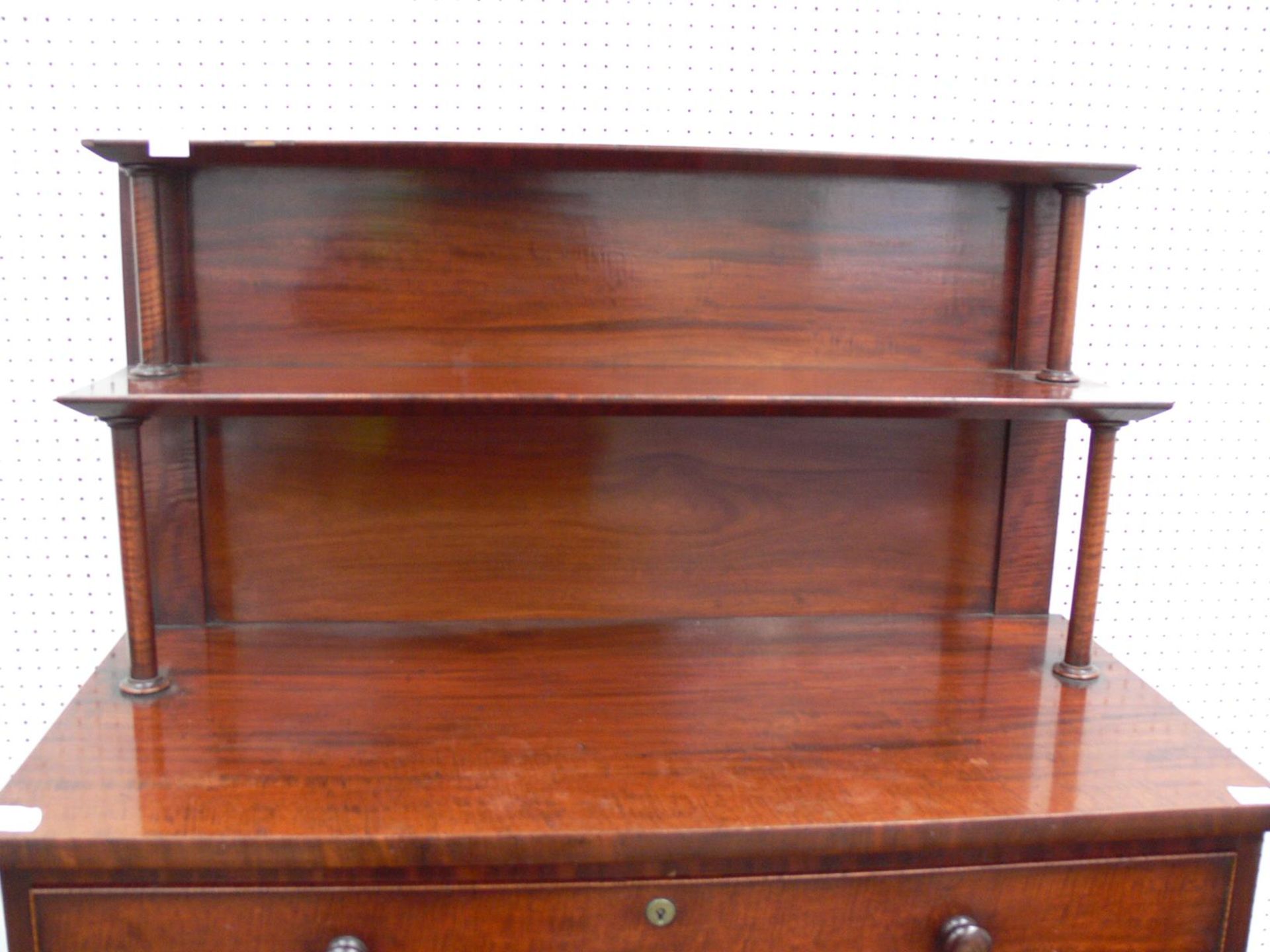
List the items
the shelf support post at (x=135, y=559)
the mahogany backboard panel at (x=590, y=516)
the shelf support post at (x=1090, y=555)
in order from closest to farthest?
the shelf support post at (x=135, y=559), the shelf support post at (x=1090, y=555), the mahogany backboard panel at (x=590, y=516)

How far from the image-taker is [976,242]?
5.27ft

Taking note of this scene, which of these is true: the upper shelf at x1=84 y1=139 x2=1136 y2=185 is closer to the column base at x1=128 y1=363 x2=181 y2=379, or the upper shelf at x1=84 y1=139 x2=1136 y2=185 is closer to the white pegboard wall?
the white pegboard wall

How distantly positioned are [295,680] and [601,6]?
3.56ft

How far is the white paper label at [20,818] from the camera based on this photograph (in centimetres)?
110

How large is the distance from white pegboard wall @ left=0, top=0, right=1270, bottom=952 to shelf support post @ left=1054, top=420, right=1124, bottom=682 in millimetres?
→ 283

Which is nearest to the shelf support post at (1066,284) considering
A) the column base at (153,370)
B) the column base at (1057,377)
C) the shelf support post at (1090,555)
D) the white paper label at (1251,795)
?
the column base at (1057,377)

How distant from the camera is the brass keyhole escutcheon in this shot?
46.2 inches

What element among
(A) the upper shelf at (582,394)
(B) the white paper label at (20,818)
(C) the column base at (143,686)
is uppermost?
(A) the upper shelf at (582,394)

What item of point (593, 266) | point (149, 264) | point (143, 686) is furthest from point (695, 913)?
point (149, 264)

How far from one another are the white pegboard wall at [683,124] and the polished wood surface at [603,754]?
318 millimetres

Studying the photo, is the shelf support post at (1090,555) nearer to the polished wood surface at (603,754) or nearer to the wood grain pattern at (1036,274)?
the polished wood surface at (603,754)

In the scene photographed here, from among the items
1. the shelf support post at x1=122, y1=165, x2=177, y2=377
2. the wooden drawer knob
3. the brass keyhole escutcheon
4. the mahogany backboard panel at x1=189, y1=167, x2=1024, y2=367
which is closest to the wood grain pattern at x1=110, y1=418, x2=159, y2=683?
the shelf support post at x1=122, y1=165, x2=177, y2=377

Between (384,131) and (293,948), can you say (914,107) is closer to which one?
(384,131)

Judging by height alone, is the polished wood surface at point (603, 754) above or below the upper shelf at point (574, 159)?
below
